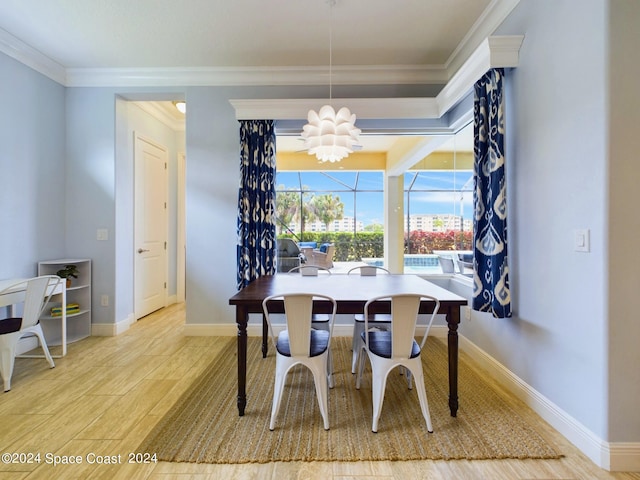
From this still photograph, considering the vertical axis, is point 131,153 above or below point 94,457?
above

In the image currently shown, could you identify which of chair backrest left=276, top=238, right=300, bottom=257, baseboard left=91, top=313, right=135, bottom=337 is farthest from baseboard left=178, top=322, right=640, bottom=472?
baseboard left=91, top=313, right=135, bottom=337

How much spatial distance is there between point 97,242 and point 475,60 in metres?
4.05

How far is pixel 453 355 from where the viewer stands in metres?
1.93

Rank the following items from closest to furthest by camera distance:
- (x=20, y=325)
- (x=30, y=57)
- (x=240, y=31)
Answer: (x=20, y=325) → (x=240, y=31) → (x=30, y=57)

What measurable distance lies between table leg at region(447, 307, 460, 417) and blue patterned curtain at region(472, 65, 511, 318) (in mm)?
486

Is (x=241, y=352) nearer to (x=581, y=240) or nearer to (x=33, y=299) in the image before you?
(x=33, y=299)

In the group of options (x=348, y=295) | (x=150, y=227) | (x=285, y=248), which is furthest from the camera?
(x=150, y=227)

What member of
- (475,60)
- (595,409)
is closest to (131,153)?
(475,60)

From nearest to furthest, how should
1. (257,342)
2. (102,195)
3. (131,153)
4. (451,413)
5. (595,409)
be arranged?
(595,409), (451,413), (257,342), (102,195), (131,153)

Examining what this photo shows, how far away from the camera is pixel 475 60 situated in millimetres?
2301

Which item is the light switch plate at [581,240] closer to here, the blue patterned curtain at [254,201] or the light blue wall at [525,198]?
the light blue wall at [525,198]

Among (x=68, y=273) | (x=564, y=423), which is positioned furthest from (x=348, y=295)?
(x=68, y=273)

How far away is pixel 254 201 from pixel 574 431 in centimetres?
296

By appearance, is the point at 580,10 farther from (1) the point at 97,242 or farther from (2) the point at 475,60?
(1) the point at 97,242
